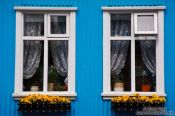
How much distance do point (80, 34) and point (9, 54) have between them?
5.26 feet

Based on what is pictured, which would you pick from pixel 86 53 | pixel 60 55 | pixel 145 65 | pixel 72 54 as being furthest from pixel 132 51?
pixel 60 55

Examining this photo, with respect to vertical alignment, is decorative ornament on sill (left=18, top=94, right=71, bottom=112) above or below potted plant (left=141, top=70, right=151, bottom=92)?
below

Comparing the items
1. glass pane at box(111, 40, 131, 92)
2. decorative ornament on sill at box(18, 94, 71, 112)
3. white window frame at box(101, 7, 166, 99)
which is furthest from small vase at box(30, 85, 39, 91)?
glass pane at box(111, 40, 131, 92)

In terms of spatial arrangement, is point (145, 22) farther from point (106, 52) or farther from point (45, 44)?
point (45, 44)

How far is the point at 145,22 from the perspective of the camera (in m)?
9.85

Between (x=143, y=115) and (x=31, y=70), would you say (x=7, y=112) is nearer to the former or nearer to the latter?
(x=31, y=70)

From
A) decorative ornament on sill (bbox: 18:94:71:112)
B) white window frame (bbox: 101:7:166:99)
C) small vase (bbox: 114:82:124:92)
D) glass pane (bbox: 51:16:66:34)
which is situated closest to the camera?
decorative ornament on sill (bbox: 18:94:71:112)

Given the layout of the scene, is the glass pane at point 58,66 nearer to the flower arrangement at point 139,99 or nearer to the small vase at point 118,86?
the small vase at point 118,86

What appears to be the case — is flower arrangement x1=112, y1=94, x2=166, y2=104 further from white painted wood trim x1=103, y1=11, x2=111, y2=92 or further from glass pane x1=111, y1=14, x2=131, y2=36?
glass pane x1=111, y1=14, x2=131, y2=36

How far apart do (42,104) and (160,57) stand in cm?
272

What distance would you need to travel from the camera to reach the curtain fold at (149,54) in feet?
32.6

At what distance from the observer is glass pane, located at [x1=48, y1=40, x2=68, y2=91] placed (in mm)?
9938

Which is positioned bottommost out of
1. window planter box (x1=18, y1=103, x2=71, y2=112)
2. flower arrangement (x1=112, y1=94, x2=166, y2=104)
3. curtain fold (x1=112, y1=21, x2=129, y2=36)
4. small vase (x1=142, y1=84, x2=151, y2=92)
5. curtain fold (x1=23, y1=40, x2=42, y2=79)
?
window planter box (x1=18, y1=103, x2=71, y2=112)

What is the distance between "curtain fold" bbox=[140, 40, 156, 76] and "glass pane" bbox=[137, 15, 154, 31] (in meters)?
0.32
